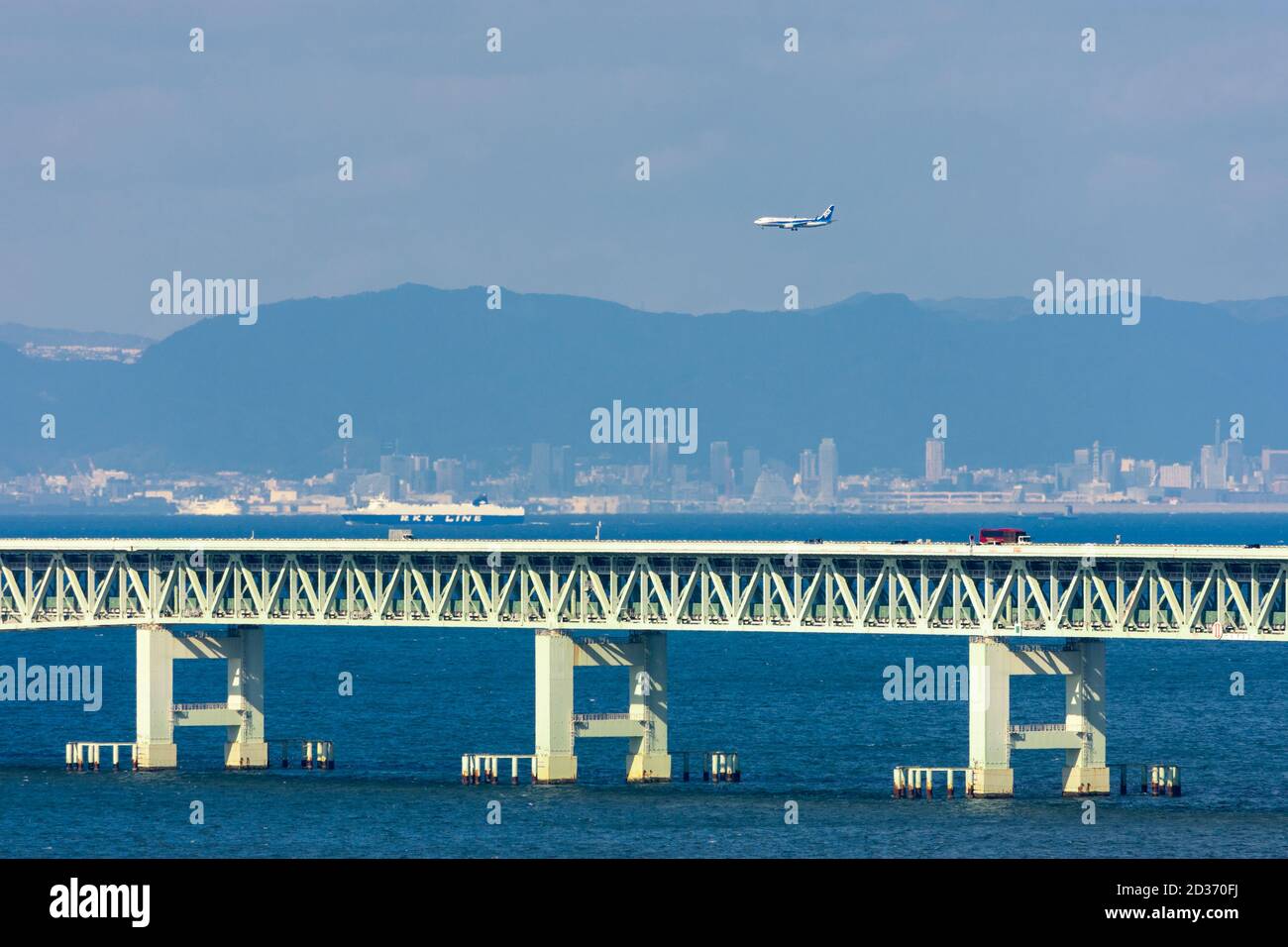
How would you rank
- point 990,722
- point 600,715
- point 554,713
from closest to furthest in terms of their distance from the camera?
point 990,722
point 600,715
point 554,713

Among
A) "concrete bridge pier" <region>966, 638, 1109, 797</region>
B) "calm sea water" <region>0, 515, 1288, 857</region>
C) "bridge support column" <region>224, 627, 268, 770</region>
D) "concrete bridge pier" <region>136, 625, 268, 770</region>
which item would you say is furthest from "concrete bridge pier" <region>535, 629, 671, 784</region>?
"concrete bridge pier" <region>136, 625, 268, 770</region>

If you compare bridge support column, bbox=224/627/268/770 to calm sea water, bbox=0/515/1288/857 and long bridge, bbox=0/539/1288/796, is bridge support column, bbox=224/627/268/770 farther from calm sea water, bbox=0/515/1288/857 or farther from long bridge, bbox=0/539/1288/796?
calm sea water, bbox=0/515/1288/857

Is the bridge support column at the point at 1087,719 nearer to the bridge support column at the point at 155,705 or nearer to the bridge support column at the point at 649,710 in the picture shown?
the bridge support column at the point at 649,710

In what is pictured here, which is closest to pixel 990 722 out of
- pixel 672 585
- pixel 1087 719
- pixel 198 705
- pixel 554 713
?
pixel 1087 719

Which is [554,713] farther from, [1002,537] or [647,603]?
[1002,537]
